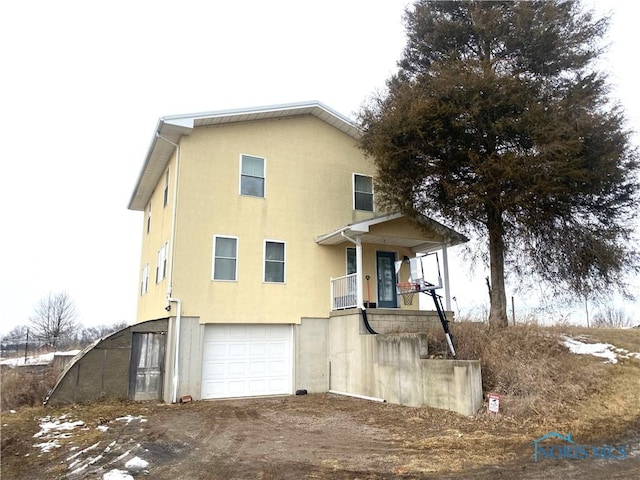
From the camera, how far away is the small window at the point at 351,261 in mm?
14498

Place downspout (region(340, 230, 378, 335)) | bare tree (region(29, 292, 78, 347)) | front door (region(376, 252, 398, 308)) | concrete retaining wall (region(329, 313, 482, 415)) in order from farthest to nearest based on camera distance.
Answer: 1. bare tree (region(29, 292, 78, 347))
2. front door (region(376, 252, 398, 308))
3. downspout (region(340, 230, 378, 335))
4. concrete retaining wall (region(329, 313, 482, 415))

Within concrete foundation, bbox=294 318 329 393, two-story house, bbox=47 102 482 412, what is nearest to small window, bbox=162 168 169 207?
two-story house, bbox=47 102 482 412

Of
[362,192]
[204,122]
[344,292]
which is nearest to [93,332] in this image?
[204,122]

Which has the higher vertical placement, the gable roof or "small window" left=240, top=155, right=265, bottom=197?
the gable roof

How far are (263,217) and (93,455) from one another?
8131 mm

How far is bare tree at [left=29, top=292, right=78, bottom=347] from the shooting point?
42.2 metres

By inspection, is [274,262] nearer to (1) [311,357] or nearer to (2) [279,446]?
(1) [311,357]

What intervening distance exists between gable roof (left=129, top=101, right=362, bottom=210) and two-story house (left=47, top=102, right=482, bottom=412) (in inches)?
2.0

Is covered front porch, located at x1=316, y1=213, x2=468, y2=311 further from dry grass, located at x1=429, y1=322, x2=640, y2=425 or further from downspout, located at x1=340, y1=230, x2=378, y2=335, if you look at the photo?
dry grass, located at x1=429, y1=322, x2=640, y2=425

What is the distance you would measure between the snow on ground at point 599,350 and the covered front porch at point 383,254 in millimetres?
3560

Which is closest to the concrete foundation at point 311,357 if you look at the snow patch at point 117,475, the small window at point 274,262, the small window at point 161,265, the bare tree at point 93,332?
the small window at point 274,262

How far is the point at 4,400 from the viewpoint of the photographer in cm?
1059

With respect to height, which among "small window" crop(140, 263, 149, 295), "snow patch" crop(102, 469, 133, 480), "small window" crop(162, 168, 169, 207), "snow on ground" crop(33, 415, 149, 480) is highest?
"small window" crop(162, 168, 169, 207)

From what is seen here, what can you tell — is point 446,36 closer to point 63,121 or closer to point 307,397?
point 307,397
